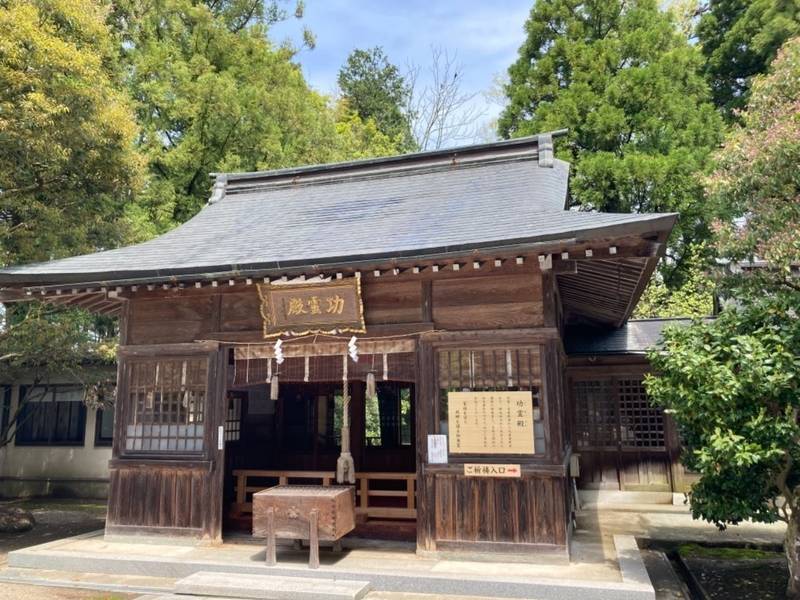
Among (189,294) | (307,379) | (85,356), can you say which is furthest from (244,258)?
(85,356)

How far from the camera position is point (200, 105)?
17734 millimetres

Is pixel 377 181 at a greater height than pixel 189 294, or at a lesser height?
greater

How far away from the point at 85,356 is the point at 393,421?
7.25 metres

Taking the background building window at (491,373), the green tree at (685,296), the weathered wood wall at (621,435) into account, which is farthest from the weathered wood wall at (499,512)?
the green tree at (685,296)

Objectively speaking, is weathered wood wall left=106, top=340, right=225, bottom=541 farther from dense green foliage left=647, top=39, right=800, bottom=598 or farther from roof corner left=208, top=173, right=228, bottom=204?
dense green foliage left=647, top=39, right=800, bottom=598

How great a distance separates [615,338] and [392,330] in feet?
24.4

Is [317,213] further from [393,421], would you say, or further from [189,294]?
[393,421]

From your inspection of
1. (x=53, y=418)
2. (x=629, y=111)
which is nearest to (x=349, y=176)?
(x=53, y=418)

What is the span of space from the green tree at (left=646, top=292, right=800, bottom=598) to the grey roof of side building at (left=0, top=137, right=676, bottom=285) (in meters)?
1.53

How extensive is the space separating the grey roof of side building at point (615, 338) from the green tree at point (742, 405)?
217 inches

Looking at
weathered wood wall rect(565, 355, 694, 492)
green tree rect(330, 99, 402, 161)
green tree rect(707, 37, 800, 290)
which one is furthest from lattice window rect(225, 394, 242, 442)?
green tree rect(330, 99, 402, 161)

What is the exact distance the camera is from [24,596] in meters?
6.58

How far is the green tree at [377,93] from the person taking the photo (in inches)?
1261

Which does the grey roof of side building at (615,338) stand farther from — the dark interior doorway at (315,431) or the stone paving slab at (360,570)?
the stone paving slab at (360,570)
